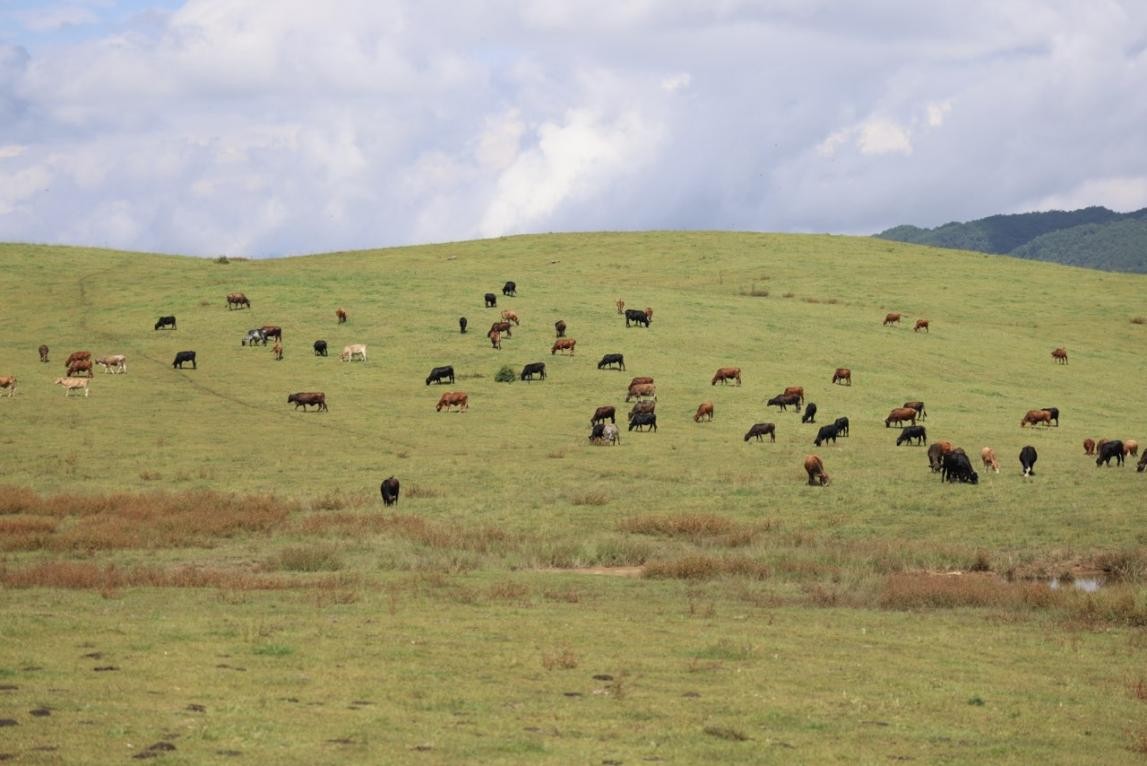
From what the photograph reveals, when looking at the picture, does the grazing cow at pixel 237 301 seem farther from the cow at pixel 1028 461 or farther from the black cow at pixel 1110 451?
the black cow at pixel 1110 451

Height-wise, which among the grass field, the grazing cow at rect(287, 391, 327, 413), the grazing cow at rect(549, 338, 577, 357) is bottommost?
the grass field

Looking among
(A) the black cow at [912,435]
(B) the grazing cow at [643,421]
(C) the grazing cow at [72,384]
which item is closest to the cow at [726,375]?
(B) the grazing cow at [643,421]

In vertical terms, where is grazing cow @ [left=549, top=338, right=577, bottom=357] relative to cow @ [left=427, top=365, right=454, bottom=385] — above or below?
above

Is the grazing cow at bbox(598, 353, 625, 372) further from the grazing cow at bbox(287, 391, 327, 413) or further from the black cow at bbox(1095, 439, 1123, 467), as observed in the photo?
the black cow at bbox(1095, 439, 1123, 467)

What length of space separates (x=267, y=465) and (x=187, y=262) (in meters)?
56.7

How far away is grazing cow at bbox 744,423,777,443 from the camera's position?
44.9 m

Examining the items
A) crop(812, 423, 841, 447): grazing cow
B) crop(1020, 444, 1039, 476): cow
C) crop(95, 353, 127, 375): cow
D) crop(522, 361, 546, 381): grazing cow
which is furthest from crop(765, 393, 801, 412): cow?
crop(95, 353, 127, 375): cow

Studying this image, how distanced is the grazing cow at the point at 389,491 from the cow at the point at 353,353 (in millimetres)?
25087

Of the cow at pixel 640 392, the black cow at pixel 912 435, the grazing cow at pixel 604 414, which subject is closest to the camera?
the black cow at pixel 912 435

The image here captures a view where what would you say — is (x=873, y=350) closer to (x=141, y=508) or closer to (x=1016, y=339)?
(x=1016, y=339)

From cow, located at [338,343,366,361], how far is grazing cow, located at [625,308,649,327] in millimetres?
14817

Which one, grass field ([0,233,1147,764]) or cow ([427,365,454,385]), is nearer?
grass field ([0,233,1147,764])

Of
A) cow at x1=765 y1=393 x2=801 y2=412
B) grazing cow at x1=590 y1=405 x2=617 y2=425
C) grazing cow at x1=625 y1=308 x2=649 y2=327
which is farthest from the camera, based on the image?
grazing cow at x1=625 y1=308 x2=649 y2=327

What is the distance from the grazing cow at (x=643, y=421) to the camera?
153 ft
